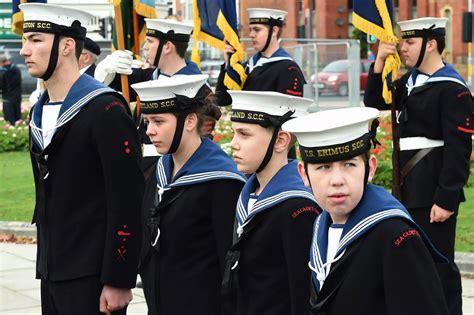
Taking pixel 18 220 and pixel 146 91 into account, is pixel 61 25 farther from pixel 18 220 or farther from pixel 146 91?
pixel 18 220

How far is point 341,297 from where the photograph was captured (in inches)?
169

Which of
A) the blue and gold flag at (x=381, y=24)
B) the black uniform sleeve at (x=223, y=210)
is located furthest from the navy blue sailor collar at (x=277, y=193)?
the blue and gold flag at (x=381, y=24)

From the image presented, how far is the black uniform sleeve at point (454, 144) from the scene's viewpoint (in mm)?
7898

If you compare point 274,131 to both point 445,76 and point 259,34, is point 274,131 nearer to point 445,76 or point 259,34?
point 445,76

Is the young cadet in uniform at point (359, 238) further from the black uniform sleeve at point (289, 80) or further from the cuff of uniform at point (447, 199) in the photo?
the black uniform sleeve at point (289, 80)

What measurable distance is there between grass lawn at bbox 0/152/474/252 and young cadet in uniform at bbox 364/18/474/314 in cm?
286

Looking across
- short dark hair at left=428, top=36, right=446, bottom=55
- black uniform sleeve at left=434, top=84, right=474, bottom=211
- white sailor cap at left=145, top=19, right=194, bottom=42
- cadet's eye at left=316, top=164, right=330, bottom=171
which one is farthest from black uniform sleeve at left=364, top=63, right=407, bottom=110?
cadet's eye at left=316, top=164, right=330, bottom=171

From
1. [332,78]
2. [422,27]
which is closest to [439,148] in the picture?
[422,27]

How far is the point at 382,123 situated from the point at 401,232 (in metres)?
17.3

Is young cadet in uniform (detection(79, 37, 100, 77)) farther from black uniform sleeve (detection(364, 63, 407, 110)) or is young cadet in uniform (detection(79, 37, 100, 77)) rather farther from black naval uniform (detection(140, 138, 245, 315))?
black naval uniform (detection(140, 138, 245, 315))

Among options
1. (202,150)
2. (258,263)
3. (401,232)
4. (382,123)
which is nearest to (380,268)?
(401,232)

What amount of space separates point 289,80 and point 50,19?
15.5ft

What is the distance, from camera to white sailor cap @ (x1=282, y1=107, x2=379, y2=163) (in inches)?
169

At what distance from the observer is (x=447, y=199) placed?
26.0ft
